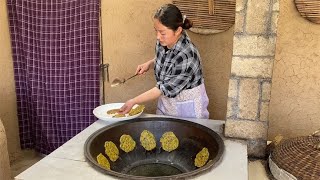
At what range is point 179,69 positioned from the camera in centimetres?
223

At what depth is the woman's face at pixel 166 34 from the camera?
2.25 meters

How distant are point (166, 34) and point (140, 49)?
3.15 ft

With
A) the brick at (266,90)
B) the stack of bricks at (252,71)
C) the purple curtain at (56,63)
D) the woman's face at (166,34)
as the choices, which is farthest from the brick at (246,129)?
the purple curtain at (56,63)

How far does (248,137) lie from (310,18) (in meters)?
1.35

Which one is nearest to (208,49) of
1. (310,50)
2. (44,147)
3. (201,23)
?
(201,23)

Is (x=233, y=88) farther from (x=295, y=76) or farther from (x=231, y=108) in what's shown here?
(x=295, y=76)

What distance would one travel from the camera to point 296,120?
2896mm

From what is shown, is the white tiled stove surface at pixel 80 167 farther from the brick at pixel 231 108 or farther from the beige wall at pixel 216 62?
the beige wall at pixel 216 62

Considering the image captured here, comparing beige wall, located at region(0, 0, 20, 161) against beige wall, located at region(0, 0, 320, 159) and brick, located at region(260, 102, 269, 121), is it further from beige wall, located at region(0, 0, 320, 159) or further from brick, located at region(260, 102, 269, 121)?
brick, located at region(260, 102, 269, 121)

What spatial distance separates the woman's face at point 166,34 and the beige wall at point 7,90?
74.0 inches

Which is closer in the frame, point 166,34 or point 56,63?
point 166,34

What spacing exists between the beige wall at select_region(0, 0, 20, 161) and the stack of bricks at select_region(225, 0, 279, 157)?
2521mm

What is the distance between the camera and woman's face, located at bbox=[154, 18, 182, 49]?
7.39ft

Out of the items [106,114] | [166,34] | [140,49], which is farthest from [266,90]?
[140,49]
